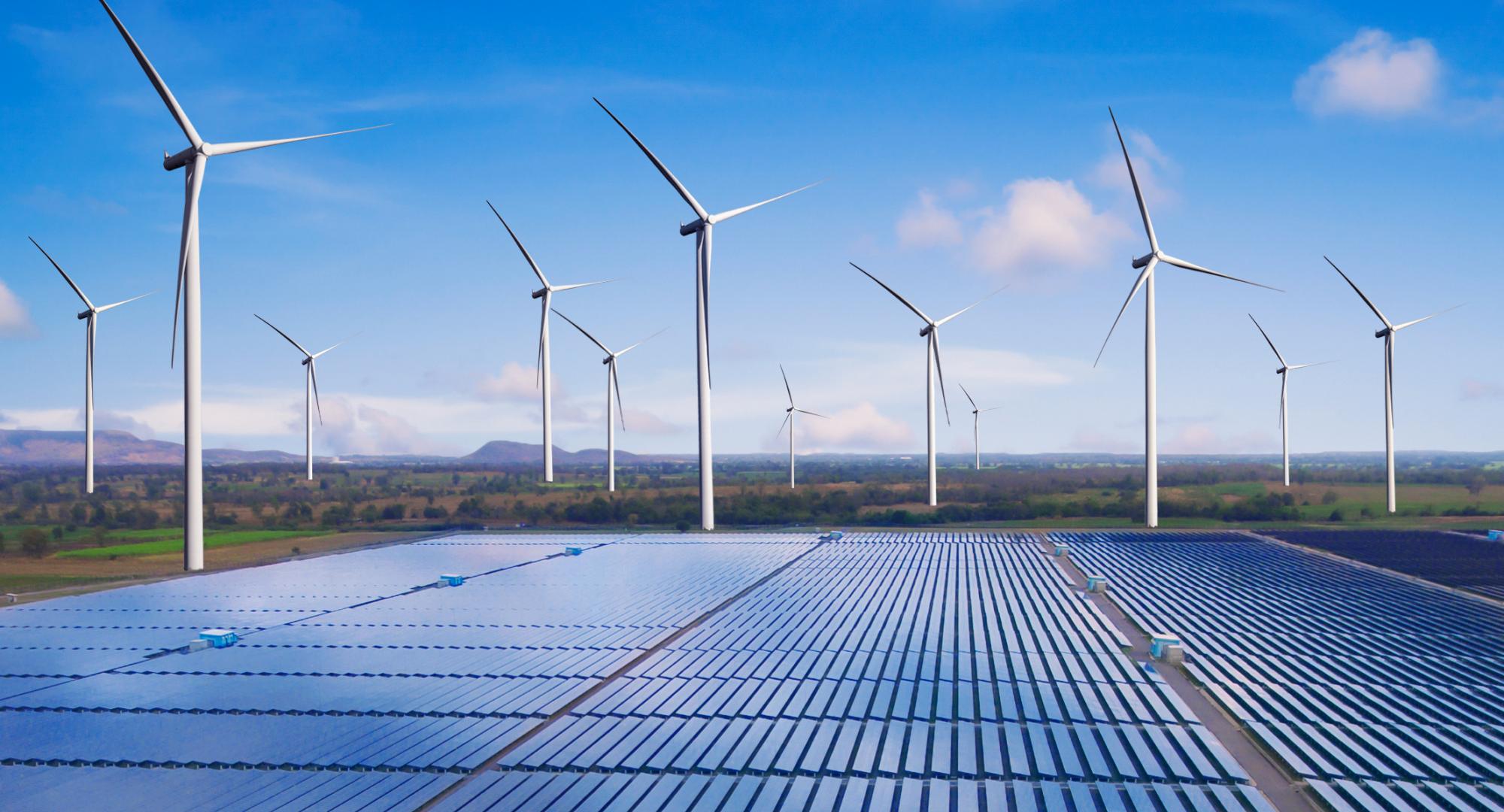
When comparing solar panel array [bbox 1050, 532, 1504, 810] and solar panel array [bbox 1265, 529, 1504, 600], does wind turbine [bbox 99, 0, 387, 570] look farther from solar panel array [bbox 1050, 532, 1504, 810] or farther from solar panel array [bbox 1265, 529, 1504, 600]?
solar panel array [bbox 1265, 529, 1504, 600]

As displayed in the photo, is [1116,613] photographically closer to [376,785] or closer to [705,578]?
[705,578]

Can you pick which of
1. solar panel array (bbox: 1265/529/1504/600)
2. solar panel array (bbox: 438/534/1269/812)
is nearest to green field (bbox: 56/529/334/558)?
solar panel array (bbox: 438/534/1269/812)

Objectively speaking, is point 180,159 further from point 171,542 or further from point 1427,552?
point 1427,552

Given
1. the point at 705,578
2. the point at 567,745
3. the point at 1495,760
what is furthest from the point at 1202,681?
the point at 705,578

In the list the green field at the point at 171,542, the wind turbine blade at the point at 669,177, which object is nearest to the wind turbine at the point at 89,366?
the green field at the point at 171,542

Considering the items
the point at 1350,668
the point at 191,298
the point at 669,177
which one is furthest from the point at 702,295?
the point at 1350,668

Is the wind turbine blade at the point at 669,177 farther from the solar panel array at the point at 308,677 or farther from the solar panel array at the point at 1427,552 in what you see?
the solar panel array at the point at 1427,552
